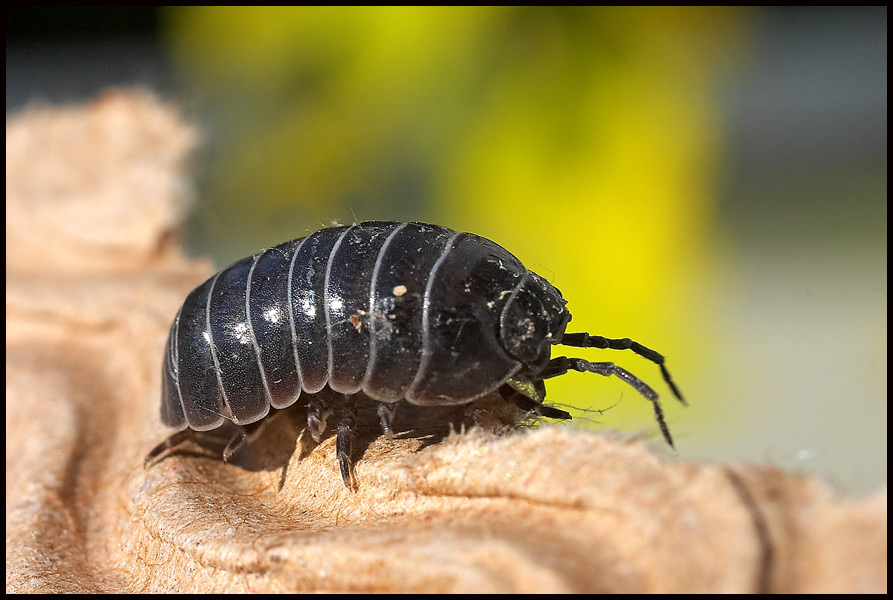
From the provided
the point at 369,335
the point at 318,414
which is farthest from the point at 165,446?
the point at 369,335

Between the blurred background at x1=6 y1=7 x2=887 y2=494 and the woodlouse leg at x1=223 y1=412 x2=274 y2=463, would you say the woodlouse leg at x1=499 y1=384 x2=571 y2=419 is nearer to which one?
the woodlouse leg at x1=223 y1=412 x2=274 y2=463

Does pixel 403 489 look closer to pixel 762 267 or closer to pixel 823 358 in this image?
pixel 823 358

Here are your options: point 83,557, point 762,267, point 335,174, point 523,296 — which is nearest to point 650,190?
point 762,267

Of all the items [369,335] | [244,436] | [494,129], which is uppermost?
[494,129]

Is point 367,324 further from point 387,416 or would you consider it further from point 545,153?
point 545,153

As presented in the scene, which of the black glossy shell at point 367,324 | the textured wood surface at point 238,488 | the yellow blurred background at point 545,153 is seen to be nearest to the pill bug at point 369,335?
the black glossy shell at point 367,324

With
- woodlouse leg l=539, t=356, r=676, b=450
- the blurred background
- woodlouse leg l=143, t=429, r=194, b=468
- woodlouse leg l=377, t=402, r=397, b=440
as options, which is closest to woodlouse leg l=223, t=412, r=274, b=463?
woodlouse leg l=143, t=429, r=194, b=468
